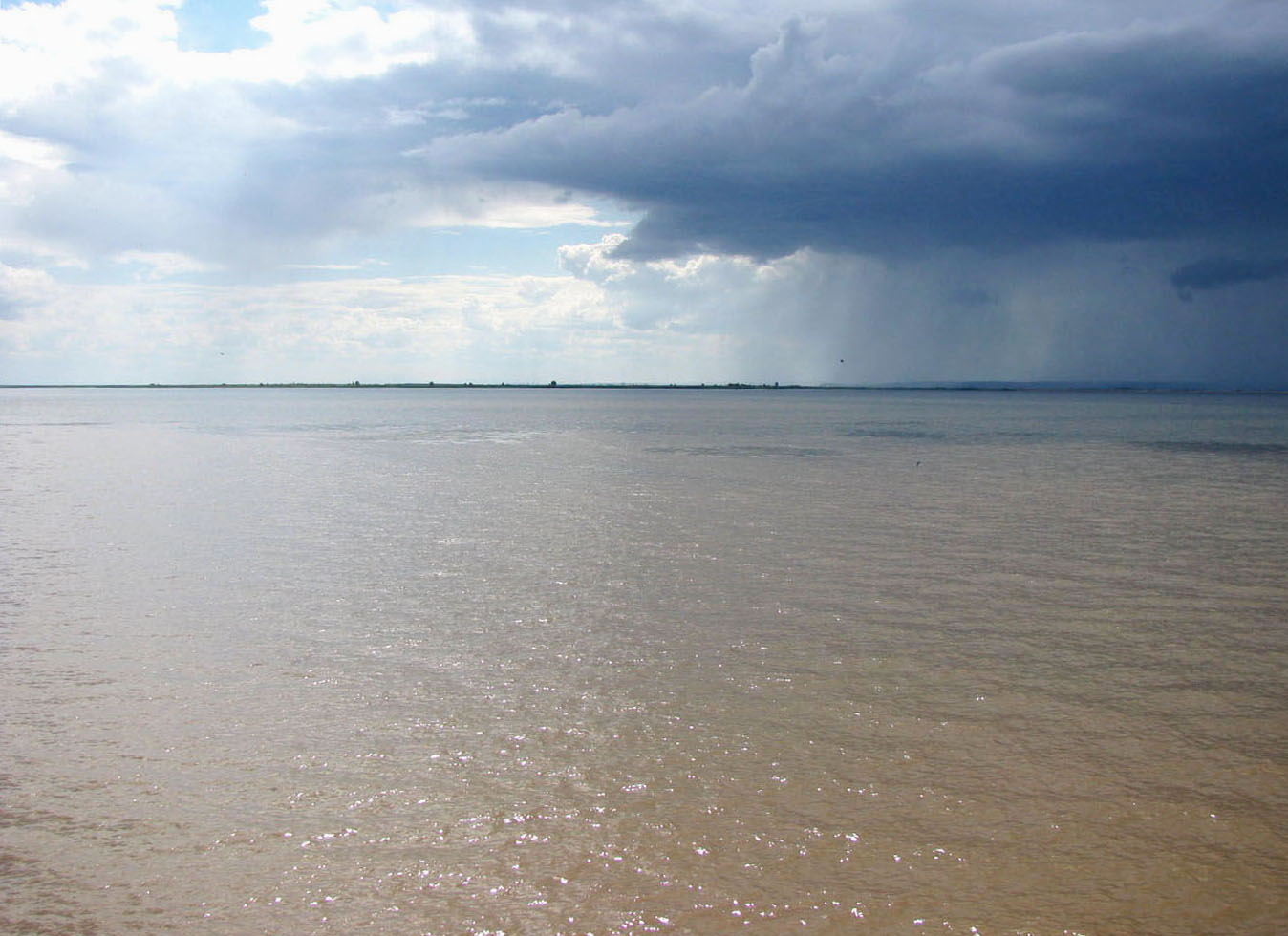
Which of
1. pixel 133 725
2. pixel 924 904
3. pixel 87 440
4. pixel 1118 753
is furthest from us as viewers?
pixel 87 440

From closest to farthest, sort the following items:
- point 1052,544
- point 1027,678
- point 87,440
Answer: point 1027,678 → point 1052,544 → point 87,440

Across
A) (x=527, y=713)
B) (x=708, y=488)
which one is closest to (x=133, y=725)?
(x=527, y=713)

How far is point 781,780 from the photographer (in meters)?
7.38

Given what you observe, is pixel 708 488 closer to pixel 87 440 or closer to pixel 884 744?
pixel 884 744

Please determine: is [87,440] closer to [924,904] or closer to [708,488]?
[708,488]

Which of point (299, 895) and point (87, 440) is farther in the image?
point (87, 440)

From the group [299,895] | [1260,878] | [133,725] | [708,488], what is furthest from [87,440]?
[1260,878]

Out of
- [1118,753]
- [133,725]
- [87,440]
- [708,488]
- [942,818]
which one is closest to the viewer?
[942,818]

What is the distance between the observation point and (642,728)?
8.51 m

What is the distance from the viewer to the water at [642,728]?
19.2ft

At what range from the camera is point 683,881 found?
234 inches

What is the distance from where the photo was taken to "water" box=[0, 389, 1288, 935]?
5867 millimetres

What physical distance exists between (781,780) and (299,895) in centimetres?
353

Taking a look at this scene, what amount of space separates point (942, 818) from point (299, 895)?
432 centimetres
